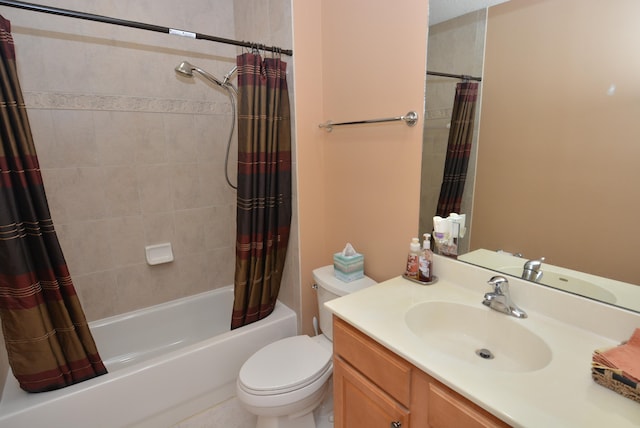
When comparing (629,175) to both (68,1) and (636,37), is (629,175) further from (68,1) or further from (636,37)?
(68,1)

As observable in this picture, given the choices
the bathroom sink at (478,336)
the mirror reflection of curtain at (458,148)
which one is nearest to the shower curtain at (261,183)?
the mirror reflection of curtain at (458,148)

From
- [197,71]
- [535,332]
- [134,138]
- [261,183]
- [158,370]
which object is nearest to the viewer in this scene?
[535,332]

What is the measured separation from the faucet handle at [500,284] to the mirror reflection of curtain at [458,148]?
1.09 feet

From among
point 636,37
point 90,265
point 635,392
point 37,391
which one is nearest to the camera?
point 635,392

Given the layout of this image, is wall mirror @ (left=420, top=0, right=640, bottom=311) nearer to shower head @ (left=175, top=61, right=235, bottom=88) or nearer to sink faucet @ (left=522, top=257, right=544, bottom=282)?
sink faucet @ (left=522, top=257, right=544, bottom=282)

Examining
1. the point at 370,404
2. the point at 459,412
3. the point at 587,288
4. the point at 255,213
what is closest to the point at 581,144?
the point at 587,288

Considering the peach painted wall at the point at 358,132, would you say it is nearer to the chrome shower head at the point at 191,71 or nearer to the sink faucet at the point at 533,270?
the sink faucet at the point at 533,270

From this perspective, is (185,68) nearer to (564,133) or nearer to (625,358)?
(564,133)

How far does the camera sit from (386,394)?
40.1 inches

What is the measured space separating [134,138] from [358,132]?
4.74 ft

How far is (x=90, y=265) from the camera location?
2041 millimetres

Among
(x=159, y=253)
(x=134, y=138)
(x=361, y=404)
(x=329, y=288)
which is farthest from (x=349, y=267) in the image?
(x=134, y=138)

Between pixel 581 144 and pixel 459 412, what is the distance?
85 centimetres

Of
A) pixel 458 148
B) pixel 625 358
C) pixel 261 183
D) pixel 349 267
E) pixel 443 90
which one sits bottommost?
pixel 349 267
